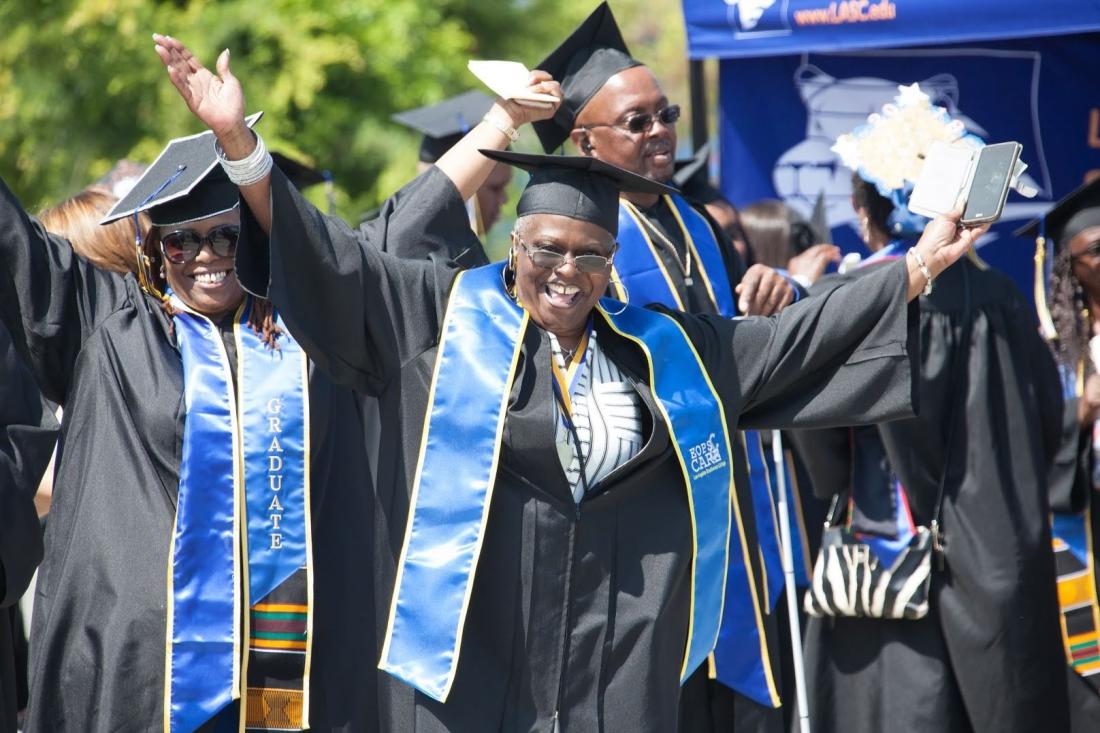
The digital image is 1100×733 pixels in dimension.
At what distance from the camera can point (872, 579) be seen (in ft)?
15.9

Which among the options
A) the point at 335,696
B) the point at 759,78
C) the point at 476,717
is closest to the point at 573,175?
the point at 476,717

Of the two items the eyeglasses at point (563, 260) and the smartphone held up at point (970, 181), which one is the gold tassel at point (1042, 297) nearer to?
the smartphone held up at point (970, 181)

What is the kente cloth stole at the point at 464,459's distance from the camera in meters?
3.43

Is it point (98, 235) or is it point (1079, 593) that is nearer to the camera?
point (98, 235)

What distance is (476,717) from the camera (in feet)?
11.3

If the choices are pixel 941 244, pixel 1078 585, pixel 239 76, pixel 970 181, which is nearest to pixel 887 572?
pixel 1078 585

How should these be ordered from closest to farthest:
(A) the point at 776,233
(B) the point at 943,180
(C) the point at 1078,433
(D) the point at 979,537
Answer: (B) the point at 943,180 < (D) the point at 979,537 < (C) the point at 1078,433 < (A) the point at 776,233

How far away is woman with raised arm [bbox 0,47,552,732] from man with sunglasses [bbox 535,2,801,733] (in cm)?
65

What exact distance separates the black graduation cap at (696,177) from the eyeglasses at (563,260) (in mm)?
3436

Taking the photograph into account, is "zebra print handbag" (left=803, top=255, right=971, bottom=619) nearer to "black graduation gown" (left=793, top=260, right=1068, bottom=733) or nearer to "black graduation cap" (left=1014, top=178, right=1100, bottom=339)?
"black graduation gown" (left=793, top=260, right=1068, bottom=733)

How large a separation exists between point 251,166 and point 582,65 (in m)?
1.89

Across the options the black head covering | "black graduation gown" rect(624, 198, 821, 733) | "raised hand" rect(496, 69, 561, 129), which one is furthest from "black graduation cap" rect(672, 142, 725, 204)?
"raised hand" rect(496, 69, 561, 129)

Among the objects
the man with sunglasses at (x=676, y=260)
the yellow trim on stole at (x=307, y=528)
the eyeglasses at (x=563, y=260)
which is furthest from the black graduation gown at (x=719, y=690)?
the yellow trim on stole at (x=307, y=528)

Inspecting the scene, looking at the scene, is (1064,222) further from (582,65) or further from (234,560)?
(234,560)
